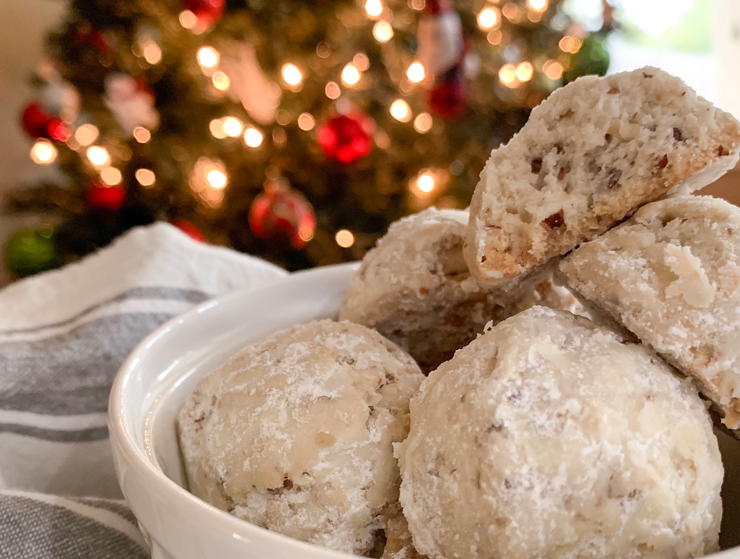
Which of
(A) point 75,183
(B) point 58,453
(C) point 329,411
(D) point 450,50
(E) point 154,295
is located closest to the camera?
(C) point 329,411

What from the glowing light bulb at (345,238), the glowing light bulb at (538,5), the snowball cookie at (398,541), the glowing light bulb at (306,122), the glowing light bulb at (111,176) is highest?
the glowing light bulb at (538,5)

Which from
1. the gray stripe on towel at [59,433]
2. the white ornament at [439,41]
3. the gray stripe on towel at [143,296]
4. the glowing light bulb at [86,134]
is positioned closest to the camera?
the gray stripe on towel at [59,433]

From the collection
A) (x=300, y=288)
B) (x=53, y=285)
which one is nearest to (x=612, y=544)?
(x=300, y=288)

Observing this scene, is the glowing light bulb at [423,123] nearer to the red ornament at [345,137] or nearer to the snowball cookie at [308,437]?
the red ornament at [345,137]

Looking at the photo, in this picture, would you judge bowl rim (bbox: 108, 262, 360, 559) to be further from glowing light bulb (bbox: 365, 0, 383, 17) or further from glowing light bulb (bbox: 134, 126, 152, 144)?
glowing light bulb (bbox: 134, 126, 152, 144)

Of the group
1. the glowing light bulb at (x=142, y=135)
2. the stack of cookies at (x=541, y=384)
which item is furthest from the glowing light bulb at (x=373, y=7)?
the stack of cookies at (x=541, y=384)

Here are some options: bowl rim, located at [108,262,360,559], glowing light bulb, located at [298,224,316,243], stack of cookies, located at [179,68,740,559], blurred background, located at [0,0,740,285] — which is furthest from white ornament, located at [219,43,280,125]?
stack of cookies, located at [179,68,740,559]

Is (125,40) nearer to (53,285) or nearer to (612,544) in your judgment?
(53,285)

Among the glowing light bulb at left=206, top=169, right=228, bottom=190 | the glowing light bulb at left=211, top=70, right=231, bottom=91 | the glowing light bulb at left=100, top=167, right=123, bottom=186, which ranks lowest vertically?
the glowing light bulb at left=100, top=167, right=123, bottom=186
